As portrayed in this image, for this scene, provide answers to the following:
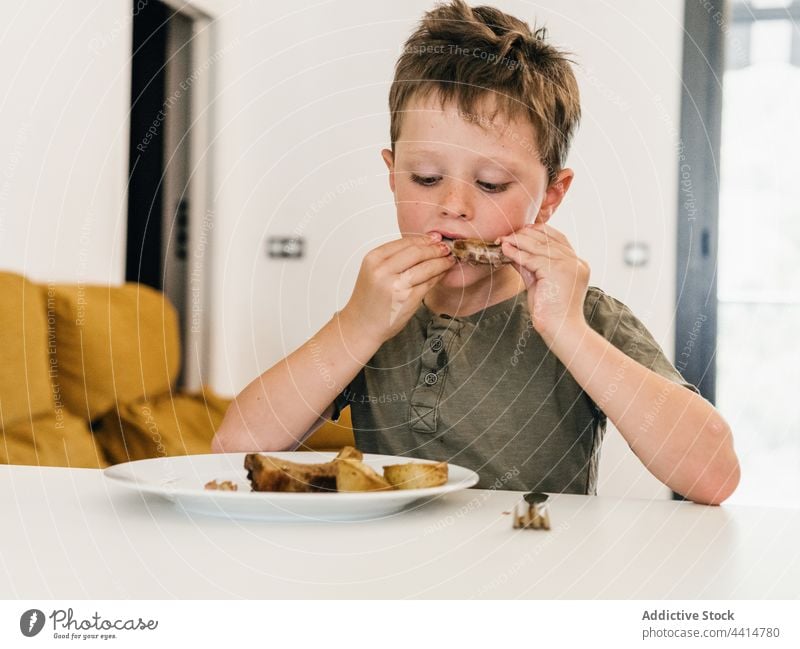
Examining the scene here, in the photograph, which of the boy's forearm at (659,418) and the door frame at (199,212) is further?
the door frame at (199,212)

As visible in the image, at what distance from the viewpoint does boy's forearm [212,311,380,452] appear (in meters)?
0.65

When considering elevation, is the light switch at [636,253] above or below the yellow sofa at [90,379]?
above

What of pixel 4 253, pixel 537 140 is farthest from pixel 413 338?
pixel 4 253

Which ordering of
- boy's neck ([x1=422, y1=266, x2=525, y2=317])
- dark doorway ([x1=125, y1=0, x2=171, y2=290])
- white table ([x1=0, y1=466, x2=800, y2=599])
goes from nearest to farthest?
white table ([x1=0, y1=466, x2=800, y2=599]) → boy's neck ([x1=422, y1=266, x2=525, y2=317]) → dark doorway ([x1=125, y1=0, x2=171, y2=290])

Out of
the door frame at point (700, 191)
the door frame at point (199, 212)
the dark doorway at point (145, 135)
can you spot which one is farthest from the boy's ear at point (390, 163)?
the door frame at point (199, 212)

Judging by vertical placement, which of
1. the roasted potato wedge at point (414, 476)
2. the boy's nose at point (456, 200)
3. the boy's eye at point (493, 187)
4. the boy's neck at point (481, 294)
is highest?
the boy's eye at point (493, 187)

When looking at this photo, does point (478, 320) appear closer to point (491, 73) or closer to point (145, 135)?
point (491, 73)

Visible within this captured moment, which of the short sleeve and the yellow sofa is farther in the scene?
the yellow sofa

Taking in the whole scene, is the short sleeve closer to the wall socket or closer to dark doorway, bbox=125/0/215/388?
dark doorway, bbox=125/0/215/388

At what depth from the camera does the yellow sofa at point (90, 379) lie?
1062 mm

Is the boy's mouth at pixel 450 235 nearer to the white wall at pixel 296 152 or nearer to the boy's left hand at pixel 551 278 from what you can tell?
the boy's left hand at pixel 551 278

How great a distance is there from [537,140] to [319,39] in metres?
1.10

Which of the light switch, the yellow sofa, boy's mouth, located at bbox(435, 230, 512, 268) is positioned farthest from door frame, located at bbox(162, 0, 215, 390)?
boy's mouth, located at bbox(435, 230, 512, 268)

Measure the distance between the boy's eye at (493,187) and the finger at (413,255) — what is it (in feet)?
0.31
